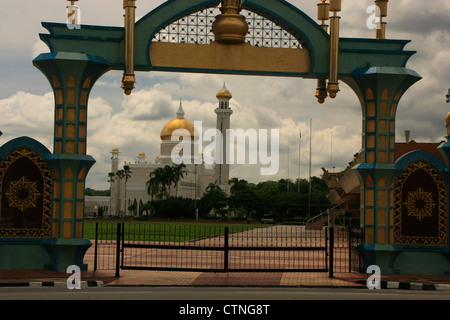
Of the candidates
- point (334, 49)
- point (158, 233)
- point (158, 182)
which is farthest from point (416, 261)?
point (158, 182)

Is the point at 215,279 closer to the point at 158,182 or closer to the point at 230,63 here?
the point at 230,63

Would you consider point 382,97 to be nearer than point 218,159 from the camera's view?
Yes

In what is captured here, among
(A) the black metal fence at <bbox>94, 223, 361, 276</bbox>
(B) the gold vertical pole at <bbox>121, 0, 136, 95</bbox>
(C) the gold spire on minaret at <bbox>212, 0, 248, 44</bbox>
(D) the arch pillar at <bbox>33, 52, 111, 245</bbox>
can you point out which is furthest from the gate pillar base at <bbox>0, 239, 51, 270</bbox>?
(C) the gold spire on minaret at <bbox>212, 0, 248, 44</bbox>

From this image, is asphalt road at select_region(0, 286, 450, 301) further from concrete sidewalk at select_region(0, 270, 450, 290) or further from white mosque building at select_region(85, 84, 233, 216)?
white mosque building at select_region(85, 84, 233, 216)

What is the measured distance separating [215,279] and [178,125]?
259 ft

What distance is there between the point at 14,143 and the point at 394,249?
342 inches

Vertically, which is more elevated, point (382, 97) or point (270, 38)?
point (270, 38)

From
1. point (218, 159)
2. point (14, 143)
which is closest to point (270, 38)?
point (14, 143)

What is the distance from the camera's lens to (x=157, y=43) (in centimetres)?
1507

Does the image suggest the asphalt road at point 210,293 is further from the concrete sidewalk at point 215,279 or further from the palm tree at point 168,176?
the palm tree at point 168,176

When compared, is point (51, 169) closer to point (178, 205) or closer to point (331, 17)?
point (331, 17)

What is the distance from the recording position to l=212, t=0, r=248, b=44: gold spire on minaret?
1499 centimetres

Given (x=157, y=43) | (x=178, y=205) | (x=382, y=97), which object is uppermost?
(x=157, y=43)

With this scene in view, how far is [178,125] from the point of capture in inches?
3649
